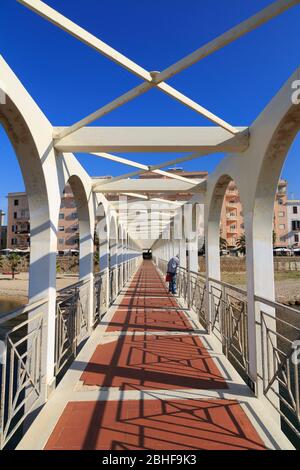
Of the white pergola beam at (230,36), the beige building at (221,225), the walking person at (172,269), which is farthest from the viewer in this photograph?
the beige building at (221,225)

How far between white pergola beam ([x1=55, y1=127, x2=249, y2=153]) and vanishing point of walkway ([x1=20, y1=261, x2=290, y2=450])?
9.06ft

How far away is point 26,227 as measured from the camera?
47375 mm

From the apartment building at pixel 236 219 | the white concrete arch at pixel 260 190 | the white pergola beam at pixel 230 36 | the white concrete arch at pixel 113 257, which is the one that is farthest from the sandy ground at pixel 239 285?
the white pergola beam at pixel 230 36

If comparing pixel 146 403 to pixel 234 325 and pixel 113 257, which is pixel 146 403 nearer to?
pixel 234 325

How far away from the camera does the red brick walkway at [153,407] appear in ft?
7.50

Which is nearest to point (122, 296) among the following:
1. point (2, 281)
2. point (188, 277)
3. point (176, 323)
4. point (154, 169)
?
point (188, 277)

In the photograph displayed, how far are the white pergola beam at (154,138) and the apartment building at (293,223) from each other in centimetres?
4795

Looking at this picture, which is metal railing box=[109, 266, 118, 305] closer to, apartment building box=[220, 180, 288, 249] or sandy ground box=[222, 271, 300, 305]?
sandy ground box=[222, 271, 300, 305]

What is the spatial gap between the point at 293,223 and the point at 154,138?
49.6 metres

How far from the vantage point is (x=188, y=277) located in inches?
312

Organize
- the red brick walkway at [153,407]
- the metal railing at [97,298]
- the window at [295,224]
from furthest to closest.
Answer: the window at [295,224]
the metal railing at [97,298]
the red brick walkway at [153,407]

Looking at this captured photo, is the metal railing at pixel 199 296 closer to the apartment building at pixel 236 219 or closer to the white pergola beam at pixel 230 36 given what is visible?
the white pergola beam at pixel 230 36

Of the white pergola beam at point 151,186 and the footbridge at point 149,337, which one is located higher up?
the white pergola beam at point 151,186
